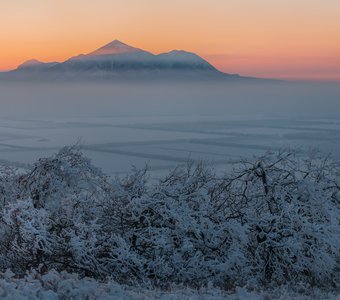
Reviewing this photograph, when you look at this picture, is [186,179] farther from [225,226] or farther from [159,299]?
[159,299]

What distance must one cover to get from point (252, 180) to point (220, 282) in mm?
4639

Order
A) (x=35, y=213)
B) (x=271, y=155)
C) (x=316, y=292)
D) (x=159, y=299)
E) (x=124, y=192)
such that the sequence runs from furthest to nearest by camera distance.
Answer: (x=271, y=155)
(x=124, y=192)
(x=35, y=213)
(x=316, y=292)
(x=159, y=299)

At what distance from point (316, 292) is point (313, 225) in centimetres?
453

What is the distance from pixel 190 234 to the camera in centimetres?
1753

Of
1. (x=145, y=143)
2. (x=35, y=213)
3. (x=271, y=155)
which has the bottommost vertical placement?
(x=145, y=143)

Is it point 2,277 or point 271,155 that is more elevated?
point 271,155

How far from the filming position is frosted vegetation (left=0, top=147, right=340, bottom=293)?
52.2 feet

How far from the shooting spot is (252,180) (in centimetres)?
1923

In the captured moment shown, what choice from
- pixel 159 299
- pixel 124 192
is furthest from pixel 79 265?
pixel 159 299

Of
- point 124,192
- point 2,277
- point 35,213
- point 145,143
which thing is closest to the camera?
point 2,277

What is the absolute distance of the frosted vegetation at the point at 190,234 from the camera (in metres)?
15.9

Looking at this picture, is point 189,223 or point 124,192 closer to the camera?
point 189,223

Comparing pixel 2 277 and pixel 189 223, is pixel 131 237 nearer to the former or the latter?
pixel 189 223

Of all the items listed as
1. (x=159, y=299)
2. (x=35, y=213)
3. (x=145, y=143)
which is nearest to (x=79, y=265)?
(x=35, y=213)
